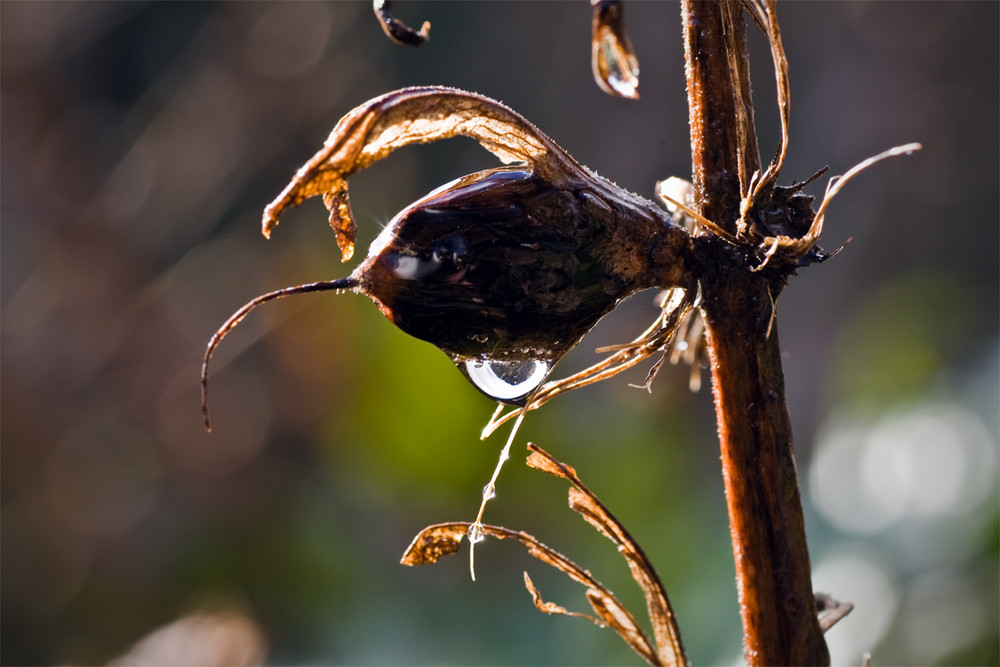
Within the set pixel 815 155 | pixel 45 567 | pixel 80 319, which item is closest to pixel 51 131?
pixel 80 319

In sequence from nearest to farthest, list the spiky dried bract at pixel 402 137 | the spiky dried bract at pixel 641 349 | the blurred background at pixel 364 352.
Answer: the spiky dried bract at pixel 402 137, the spiky dried bract at pixel 641 349, the blurred background at pixel 364 352

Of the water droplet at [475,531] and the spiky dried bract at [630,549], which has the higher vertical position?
the spiky dried bract at [630,549]

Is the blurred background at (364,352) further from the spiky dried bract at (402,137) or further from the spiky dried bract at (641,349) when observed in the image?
the spiky dried bract at (402,137)

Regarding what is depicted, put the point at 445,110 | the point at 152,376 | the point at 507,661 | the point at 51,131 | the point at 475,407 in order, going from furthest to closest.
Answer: the point at 51,131
the point at 152,376
the point at 475,407
the point at 507,661
the point at 445,110

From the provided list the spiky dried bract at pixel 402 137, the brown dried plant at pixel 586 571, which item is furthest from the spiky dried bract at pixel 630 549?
the spiky dried bract at pixel 402 137

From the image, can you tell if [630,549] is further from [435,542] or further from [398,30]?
[398,30]

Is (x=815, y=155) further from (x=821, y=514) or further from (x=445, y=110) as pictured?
(x=445, y=110)

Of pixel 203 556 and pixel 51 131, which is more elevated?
pixel 51 131
